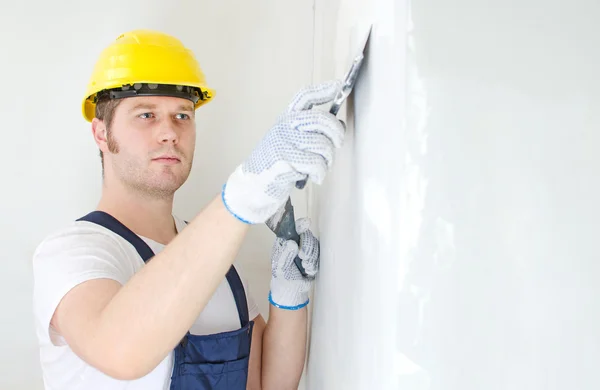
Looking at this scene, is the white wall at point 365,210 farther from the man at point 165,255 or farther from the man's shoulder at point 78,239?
the man's shoulder at point 78,239

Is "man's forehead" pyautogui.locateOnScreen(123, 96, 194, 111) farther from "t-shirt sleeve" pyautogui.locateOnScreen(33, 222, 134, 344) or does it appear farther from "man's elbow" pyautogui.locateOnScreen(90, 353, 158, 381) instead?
"man's elbow" pyautogui.locateOnScreen(90, 353, 158, 381)

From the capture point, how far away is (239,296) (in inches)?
58.9

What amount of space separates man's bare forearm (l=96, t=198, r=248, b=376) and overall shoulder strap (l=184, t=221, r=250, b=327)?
531mm

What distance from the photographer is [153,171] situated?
143 centimetres

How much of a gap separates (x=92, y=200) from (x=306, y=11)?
1.05m

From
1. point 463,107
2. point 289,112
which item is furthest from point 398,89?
point 289,112

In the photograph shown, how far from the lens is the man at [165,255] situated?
906mm

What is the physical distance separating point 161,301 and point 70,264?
0.96 ft

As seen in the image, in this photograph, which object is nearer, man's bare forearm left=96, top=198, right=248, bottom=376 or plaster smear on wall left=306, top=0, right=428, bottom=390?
plaster smear on wall left=306, top=0, right=428, bottom=390

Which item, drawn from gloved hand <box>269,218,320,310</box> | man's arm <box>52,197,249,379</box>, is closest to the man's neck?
gloved hand <box>269,218,320,310</box>

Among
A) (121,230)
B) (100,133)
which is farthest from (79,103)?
(121,230)

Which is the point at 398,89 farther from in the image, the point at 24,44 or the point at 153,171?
the point at 24,44

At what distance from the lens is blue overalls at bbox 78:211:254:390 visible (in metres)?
1.24

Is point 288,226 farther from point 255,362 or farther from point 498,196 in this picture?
point 498,196
